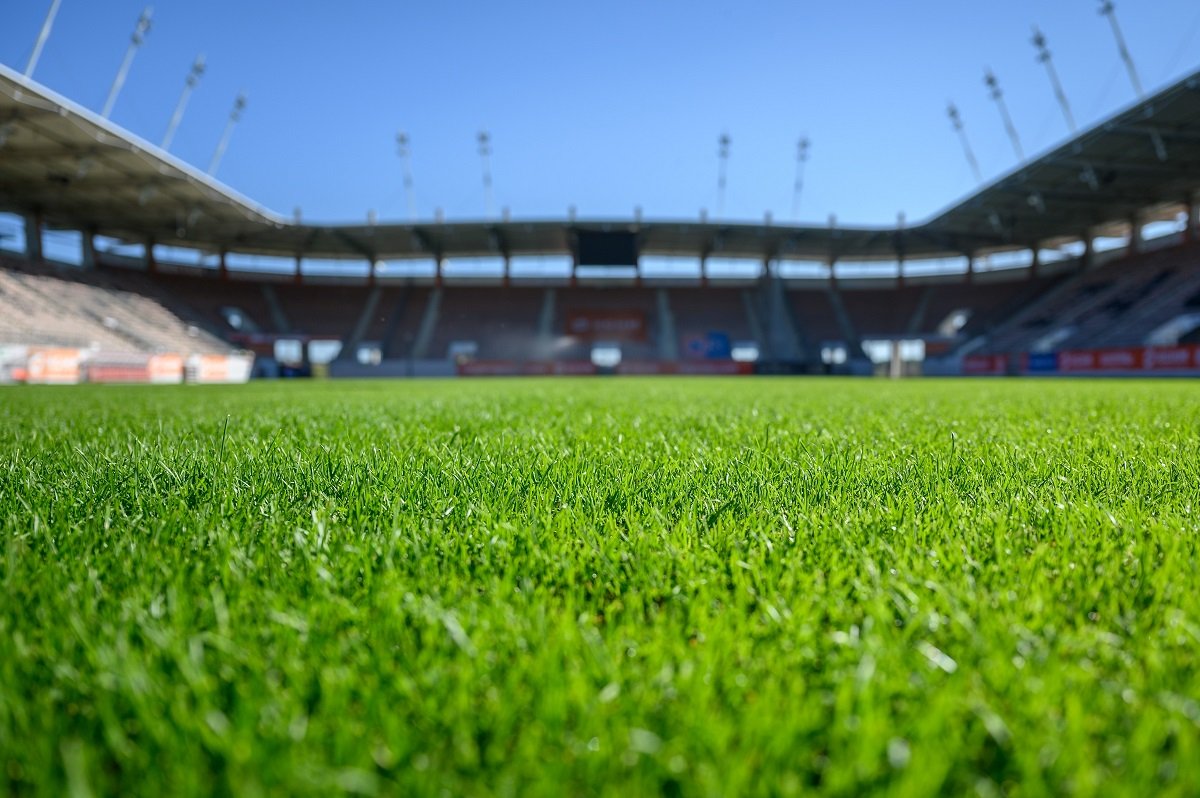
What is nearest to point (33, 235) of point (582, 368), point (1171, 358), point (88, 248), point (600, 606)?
point (88, 248)

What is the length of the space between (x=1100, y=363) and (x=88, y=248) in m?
50.7

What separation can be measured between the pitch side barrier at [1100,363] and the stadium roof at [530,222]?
7.85m

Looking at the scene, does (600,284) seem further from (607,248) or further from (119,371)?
(119,371)

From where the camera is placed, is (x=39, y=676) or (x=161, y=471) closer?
(x=39, y=676)

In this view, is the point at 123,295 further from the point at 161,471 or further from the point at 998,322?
the point at 998,322

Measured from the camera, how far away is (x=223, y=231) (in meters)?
35.8

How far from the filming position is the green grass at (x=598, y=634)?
2.09ft

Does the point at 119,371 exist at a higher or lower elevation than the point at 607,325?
lower

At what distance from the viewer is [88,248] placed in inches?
1336

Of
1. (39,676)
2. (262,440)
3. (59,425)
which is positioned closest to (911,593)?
(39,676)

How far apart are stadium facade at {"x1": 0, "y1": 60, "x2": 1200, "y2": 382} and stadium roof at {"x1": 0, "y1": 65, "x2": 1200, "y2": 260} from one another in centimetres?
13

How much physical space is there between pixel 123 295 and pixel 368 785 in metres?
41.0

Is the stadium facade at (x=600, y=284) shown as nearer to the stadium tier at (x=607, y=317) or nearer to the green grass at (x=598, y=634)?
the stadium tier at (x=607, y=317)

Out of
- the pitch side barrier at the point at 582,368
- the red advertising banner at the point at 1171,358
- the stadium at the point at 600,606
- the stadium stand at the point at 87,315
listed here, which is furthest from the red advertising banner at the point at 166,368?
the red advertising banner at the point at 1171,358
